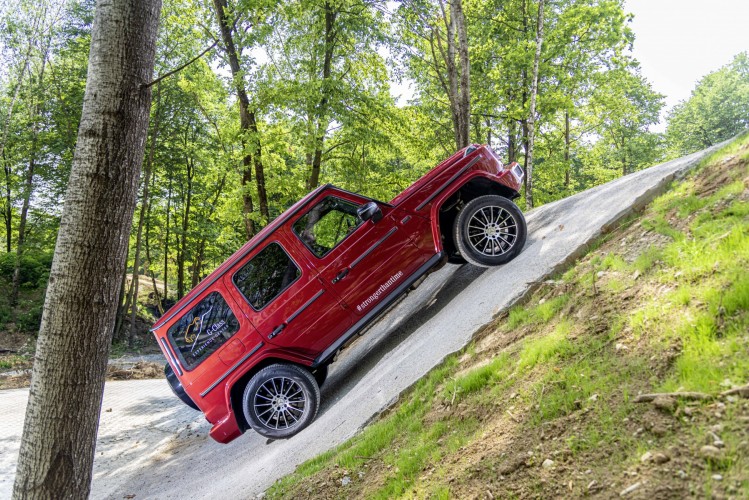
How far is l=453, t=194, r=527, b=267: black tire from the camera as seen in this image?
5996 millimetres

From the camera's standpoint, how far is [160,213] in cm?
2420

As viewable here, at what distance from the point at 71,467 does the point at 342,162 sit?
1269cm

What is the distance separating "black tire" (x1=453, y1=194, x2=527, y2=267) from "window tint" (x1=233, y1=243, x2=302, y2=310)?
2.19 m

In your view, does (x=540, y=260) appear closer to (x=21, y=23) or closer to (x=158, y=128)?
(x=158, y=128)

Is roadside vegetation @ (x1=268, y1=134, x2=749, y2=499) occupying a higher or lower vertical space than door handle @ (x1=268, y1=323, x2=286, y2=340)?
lower

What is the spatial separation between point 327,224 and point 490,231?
216 cm

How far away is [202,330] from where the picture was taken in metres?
5.54

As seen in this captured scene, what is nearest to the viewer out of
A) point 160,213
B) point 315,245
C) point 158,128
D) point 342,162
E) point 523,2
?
point 315,245

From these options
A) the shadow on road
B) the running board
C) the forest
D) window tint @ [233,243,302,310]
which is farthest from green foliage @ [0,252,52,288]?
the running board

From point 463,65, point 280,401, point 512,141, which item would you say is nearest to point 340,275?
point 280,401

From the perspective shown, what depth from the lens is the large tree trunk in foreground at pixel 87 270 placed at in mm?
2998

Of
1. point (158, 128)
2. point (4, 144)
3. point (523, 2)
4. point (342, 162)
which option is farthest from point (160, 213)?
point (523, 2)

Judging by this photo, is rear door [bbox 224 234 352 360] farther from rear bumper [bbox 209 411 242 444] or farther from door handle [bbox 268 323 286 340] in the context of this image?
rear bumper [bbox 209 411 242 444]

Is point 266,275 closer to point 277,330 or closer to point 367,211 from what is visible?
point 277,330
